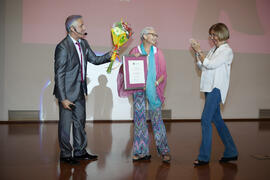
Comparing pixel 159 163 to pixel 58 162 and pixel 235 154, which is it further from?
pixel 58 162

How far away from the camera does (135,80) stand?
10.0 feet

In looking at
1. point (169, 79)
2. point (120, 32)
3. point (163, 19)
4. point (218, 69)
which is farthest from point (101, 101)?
point (218, 69)

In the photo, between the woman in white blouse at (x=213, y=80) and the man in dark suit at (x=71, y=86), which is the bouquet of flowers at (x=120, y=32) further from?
the woman in white blouse at (x=213, y=80)

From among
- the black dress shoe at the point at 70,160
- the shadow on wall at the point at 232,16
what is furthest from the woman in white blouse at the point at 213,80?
the shadow on wall at the point at 232,16

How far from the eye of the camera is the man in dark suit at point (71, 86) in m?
2.97

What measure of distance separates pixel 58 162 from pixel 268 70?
5.30 m

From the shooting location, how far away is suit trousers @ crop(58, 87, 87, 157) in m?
3.03

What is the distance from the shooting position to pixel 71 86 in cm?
304

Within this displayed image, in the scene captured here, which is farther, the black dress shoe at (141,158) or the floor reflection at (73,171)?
the black dress shoe at (141,158)

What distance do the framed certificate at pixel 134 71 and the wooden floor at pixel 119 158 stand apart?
2.70 ft

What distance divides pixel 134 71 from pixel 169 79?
10.5 feet

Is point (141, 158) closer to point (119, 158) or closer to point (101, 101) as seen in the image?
point (119, 158)

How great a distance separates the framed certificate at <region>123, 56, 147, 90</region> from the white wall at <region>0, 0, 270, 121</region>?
9.63ft

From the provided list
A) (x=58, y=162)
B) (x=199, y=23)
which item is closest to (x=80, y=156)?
(x=58, y=162)
